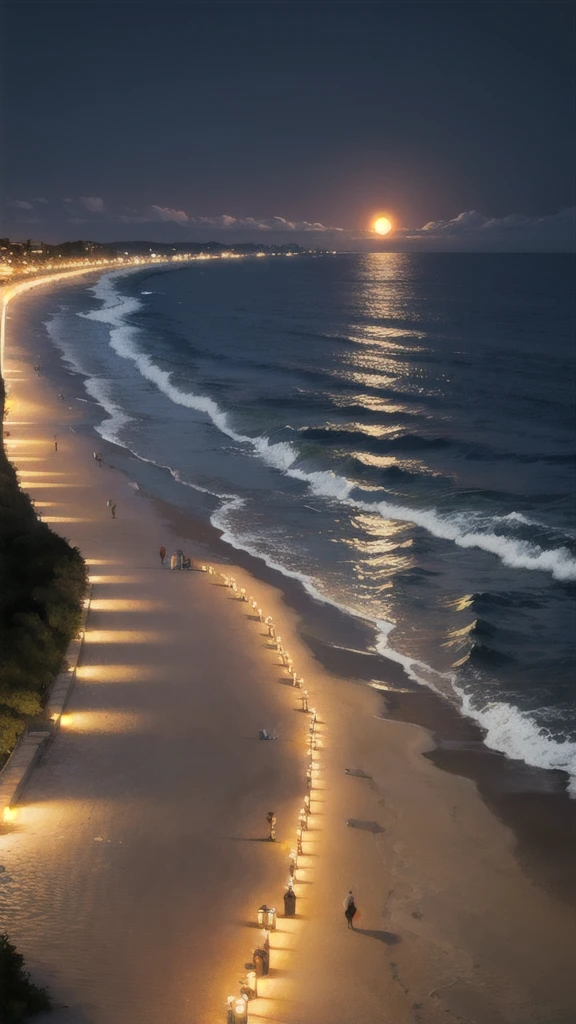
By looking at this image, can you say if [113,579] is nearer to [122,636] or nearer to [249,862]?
[122,636]

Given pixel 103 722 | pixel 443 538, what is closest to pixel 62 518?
pixel 443 538

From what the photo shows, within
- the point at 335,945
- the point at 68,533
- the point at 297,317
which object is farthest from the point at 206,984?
the point at 297,317

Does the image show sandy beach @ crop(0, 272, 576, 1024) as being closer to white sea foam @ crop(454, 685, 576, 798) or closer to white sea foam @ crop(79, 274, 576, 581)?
white sea foam @ crop(454, 685, 576, 798)

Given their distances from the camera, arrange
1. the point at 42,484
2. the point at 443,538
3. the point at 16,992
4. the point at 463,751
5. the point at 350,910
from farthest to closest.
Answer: the point at 42,484
the point at 443,538
the point at 463,751
the point at 350,910
the point at 16,992

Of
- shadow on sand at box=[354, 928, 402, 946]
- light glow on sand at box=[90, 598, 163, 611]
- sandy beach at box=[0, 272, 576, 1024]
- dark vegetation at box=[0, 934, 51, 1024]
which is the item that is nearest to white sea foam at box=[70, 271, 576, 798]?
sandy beach at box=[0, 272, 576, 1024]

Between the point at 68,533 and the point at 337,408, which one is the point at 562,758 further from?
the point at 337,408

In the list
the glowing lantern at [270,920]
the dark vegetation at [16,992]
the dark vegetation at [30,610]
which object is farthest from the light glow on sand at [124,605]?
the dark vegetation at [16,992]
